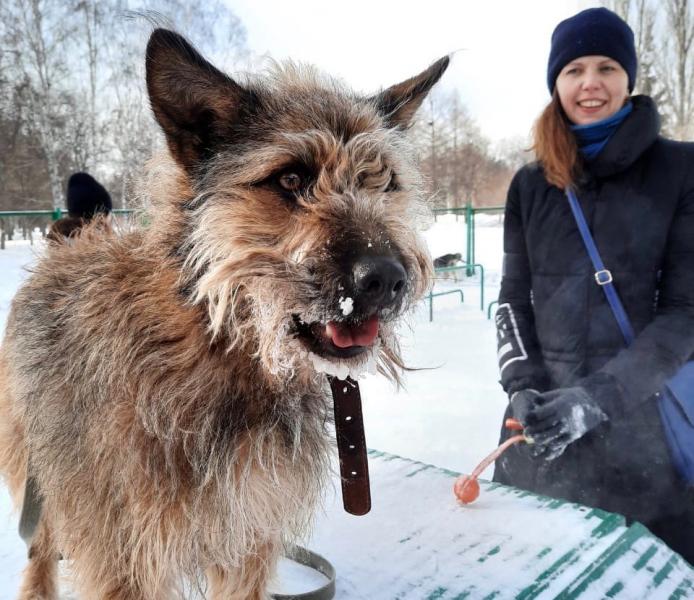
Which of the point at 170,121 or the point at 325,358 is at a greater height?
the point at 170,121

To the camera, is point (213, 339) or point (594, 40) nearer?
point (213, 339)

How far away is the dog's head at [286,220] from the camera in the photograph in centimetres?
129

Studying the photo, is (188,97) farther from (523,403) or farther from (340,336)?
(523,403)

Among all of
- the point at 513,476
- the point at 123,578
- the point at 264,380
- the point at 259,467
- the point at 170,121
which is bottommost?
the point at 513,476

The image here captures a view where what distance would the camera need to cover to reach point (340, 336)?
131 centimetres

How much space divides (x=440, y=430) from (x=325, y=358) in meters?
3.72

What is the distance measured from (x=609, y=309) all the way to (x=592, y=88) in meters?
0.93

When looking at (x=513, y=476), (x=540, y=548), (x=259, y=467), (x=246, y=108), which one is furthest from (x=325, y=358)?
(x=513, y=476)

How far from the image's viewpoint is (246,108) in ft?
5.14

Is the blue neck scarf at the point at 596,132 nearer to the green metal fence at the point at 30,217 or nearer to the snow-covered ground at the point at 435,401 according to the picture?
the snow-covered ground at the point at 435,401

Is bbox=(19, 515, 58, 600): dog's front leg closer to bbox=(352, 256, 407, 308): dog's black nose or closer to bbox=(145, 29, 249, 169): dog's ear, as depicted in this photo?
bbox=(145, 29, 249, 169): dog's ear

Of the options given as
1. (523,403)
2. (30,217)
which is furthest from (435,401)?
(30,217)

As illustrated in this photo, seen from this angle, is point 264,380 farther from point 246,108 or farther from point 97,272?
point 246,108

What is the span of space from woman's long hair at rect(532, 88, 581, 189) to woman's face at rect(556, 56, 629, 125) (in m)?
0.06
